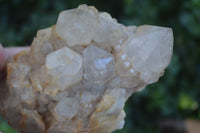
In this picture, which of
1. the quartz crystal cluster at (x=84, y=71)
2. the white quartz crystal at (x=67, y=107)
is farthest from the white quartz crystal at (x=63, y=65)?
the white quartz crystal at (x=67, y=107)

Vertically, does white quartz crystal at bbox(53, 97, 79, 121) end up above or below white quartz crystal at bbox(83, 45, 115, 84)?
below

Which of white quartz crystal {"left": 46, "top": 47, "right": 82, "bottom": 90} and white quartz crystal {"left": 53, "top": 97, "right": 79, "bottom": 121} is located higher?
white quartz crystal {"left": 46, "top": 47, "right": 82, "bottom": 90}

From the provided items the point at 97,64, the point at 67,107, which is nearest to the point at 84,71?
the point at 97,64

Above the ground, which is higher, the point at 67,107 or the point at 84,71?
the point at 84,71

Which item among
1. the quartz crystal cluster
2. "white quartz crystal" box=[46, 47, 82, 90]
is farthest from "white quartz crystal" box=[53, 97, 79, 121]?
"white quartz crystal" box=[46, 47, 82, 90]

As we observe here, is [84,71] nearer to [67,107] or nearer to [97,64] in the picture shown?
[97,64]

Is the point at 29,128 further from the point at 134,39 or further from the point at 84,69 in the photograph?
the point at 134,39

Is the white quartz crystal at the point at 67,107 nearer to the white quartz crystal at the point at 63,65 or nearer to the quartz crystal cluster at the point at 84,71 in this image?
the quartz crystal cluster at the point at 84,71

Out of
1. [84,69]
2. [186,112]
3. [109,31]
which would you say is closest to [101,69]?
[84,69]

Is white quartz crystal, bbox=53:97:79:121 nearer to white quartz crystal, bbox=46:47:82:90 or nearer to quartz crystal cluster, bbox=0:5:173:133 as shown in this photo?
quartz crystal cluster, bbox=0:5:173:133
